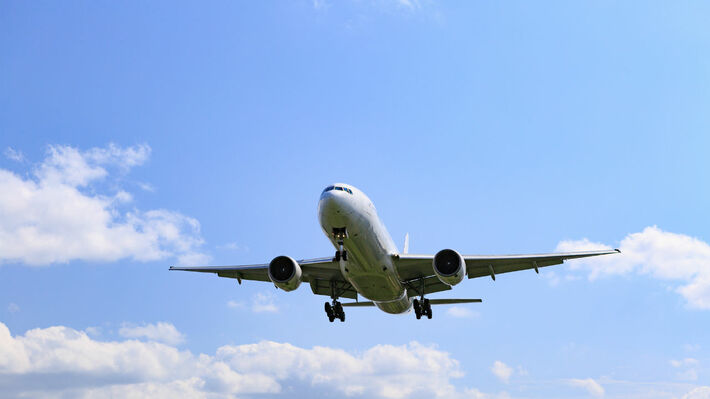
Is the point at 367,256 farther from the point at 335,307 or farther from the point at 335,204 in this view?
the point at 335,307

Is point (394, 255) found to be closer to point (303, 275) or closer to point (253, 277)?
point (303, 275)

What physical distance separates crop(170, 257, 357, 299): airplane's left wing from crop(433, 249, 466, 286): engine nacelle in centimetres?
456

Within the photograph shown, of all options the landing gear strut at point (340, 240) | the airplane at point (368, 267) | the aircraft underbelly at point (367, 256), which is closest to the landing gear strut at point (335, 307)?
the airplane at point (368, 267)

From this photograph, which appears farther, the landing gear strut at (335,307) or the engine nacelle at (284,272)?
the landing gear strut at (335,307)

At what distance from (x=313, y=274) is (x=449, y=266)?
6.59 meters

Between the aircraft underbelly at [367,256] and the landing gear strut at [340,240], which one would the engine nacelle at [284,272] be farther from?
the landing gear strut at [340,240]

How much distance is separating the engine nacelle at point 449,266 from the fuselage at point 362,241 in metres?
1.87

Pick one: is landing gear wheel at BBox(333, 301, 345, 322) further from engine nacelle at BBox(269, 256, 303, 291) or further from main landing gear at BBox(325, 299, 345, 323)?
engine nacelle at BBox(269, 256, 303, 291)

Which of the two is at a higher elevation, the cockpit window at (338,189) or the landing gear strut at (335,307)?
the cockpit window at (338,189)

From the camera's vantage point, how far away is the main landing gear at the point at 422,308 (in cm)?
3052

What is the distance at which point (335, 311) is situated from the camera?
31.6 metres

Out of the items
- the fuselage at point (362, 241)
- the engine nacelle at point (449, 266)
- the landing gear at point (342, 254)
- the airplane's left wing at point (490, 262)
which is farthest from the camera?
the airplane's left wing at point (490, 262)

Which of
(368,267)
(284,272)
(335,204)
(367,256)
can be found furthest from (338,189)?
(284,272)

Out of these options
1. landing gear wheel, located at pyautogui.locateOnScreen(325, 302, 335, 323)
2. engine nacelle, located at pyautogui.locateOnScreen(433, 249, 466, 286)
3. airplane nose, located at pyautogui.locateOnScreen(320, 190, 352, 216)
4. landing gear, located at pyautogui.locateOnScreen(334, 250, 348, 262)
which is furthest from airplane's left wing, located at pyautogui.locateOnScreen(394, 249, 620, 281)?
airplane nose, located at pyautogui.locateOnScreen(320, 190, 352, 216)
